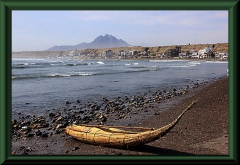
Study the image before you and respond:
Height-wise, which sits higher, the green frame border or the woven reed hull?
the green frame border

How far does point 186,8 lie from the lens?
509 centimetres

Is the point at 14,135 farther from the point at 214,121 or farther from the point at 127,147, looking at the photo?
the point at 214,121

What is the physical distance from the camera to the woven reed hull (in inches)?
314

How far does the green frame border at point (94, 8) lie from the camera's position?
15.7 feet

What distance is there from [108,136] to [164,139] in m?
2.32

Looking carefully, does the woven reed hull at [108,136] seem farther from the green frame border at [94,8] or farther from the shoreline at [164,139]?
the green frame border at [94,8]

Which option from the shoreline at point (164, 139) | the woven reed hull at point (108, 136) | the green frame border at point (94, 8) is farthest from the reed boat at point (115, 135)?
the green frame border at point (94, 8)

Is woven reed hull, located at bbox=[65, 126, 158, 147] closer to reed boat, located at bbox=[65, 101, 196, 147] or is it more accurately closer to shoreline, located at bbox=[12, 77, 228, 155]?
reed boat, located at bbox=[65, 101, 196, 147]

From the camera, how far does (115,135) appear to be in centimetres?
848

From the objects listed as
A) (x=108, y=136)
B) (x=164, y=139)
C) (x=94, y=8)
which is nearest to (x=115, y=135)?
(x=108, y=136)

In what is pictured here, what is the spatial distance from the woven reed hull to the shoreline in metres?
0.23

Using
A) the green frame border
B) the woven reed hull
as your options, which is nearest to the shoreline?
the woven reed hull

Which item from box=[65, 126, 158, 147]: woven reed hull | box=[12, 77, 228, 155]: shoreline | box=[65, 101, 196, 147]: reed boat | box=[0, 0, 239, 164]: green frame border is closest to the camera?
box=[0, 0, 239, 164]: green frame border
